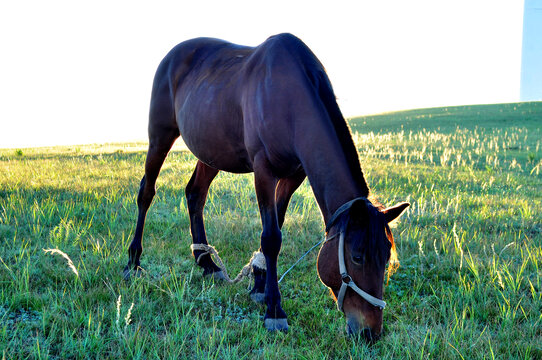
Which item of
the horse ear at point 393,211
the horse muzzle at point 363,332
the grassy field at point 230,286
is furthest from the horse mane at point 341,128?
the grassy field at point 230,286

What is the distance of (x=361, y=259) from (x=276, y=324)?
3.75ft

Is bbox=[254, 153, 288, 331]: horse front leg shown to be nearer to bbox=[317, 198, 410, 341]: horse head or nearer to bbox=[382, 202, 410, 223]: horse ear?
bbox=[317, 198, 410, 341]: horse head

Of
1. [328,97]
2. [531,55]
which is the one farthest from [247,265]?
[531,55]

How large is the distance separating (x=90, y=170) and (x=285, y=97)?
26.0 feet

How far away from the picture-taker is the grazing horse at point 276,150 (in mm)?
2625

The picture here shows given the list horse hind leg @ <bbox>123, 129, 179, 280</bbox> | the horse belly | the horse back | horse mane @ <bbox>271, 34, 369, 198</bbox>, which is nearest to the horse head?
horse mane @ <bbox>271, 34, 369, 198</bbox>

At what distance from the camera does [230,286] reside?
3992mm

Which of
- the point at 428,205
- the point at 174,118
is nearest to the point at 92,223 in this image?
the point at 174,118

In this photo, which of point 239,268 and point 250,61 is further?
point 239,268

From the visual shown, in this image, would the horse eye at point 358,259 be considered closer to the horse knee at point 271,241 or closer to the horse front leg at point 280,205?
the horse knee at point 271,241

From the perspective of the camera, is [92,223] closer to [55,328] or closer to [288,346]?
[55,328]

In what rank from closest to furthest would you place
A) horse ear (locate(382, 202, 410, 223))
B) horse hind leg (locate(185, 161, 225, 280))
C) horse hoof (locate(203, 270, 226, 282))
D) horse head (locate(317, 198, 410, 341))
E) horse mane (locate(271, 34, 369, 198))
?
1. horse head (locate(317, 198, 410, 341))
2. horse ear (locate(382, 202, 410, 223))
3. horse mane (locate(271, 34, 369, 198))
4. horse hoof (locate(203, 270, 226, 282))
5. horse hind leg (locate(185, 161, 225, 280))

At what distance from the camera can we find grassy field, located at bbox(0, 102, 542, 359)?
286 centimetres

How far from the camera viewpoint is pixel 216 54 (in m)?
4.89
